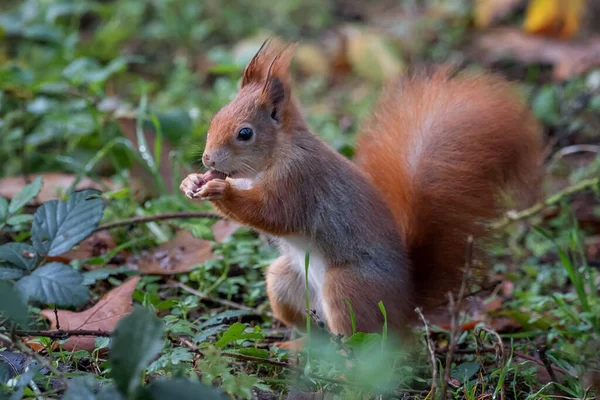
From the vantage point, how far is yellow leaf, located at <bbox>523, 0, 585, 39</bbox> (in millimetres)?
4691

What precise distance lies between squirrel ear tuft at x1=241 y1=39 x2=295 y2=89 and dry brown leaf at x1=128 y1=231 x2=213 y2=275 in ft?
2.02

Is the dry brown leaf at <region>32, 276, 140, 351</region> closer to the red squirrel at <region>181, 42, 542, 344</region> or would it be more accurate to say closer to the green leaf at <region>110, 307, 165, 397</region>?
the red squirrel at <region>181, 42, 542, 344</region>

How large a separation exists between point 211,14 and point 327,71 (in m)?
1.00

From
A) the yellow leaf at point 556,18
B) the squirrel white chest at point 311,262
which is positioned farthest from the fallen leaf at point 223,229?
the yellow leaf at point 556,18

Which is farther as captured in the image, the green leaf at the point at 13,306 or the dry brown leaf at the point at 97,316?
the dry brown leaf at the point at 97,316

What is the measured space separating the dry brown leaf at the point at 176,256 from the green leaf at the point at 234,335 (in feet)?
2.10

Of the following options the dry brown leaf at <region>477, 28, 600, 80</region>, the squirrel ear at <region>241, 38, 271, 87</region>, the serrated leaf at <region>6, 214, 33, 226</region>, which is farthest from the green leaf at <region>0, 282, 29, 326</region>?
the dry brown leaf at <region>477, 28, 600, 80</region>

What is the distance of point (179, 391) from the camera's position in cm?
118

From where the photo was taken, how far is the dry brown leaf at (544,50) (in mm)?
4359

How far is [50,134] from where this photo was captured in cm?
318

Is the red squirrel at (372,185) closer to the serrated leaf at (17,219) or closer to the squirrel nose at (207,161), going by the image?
the squirrel nose at (207,161)

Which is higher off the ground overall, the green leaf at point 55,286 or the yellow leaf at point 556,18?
the green leaf at point 55,286

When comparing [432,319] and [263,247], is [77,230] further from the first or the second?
[432,319]

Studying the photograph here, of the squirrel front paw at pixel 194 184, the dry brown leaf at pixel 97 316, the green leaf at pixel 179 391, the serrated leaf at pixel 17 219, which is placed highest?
the green leaf at pixel 179 391
